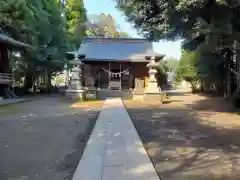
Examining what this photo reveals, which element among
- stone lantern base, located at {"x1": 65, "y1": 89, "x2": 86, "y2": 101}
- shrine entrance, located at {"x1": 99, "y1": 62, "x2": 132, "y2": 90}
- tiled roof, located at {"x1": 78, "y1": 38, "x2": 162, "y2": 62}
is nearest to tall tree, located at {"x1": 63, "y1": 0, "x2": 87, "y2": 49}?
tiled roof, located at {"x1": 78, "y1": 38, "x2": 162, "y2": 62}

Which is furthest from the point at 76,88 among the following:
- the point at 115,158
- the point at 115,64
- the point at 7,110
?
the point at 115,158

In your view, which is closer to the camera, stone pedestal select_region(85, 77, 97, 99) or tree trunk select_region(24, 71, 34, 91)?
stone pedestal select_region(85, 77, 97, 99)

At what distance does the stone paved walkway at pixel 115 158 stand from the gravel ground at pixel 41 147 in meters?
0.24

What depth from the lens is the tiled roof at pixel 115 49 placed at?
91.2 ft

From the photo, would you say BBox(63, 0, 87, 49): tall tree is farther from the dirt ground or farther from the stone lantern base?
the dirt ground

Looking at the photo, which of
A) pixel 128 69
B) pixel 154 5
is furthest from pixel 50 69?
pixel 154 5

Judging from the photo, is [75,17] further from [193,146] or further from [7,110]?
[193,146]

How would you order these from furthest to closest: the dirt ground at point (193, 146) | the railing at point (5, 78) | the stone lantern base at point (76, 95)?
the railing at point (5, 78)
the stone lantern base at point (76, 95)
the dirt ground at point (193, 146)

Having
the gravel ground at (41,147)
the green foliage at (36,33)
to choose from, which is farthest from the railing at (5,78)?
the gravel ground at (41,147)

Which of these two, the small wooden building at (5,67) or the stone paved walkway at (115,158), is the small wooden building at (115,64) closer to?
the small wooden building at (5,67)

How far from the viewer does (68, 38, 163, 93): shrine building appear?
27.7 m

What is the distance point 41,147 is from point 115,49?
23699 millimetres

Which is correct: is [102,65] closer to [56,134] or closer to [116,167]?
[56,134]

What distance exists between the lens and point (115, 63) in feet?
94.7
